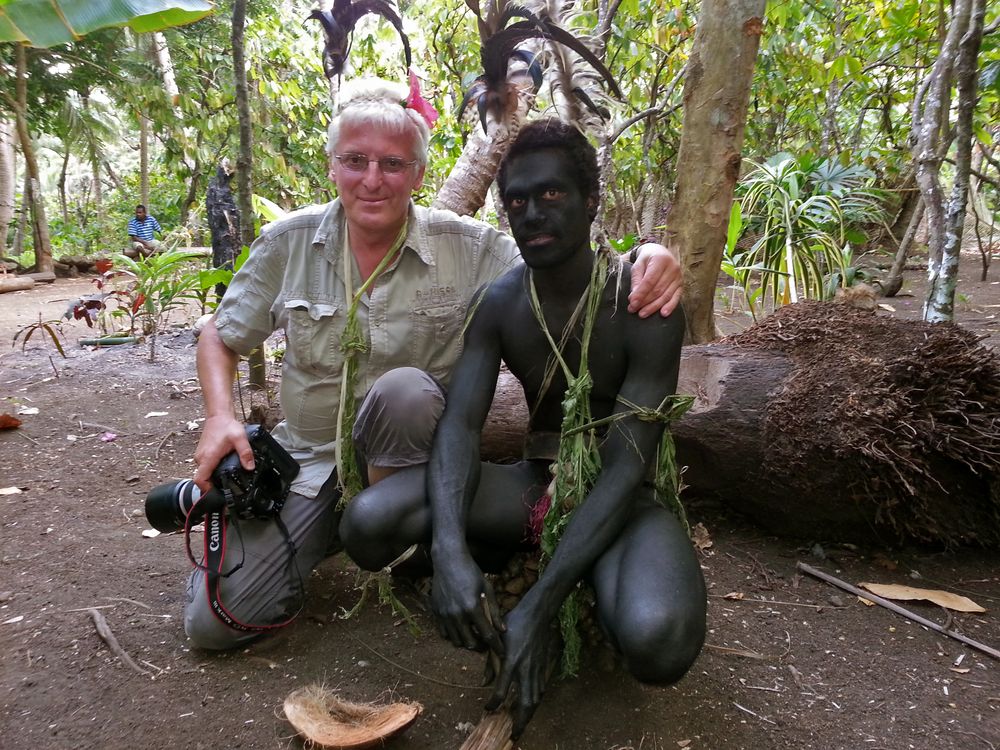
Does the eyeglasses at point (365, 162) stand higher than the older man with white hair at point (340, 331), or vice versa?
the eyeglasses at point (365, 162)

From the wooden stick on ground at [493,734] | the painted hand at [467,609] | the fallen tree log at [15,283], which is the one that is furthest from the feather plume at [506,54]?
the fallen tree log at [15,283]

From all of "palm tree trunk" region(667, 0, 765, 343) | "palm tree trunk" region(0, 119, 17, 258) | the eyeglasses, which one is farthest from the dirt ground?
"palm tree trunk" region(0, 119, 17, 258)

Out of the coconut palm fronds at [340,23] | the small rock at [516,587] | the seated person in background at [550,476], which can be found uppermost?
the coconut palm fronds at [340,23]

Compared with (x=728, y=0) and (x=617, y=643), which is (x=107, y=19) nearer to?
(x=728, y=0)

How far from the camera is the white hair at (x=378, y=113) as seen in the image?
202 centimetres

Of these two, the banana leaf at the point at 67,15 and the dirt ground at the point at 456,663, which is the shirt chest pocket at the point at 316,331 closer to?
the dirt ground at the point at 456,663

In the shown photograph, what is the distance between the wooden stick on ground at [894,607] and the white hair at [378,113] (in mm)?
1859

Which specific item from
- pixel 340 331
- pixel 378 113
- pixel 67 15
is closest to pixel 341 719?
pixel 340 331

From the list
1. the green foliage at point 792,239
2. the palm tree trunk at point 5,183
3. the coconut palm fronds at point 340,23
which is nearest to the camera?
the coconut palm fronds at point 340,23

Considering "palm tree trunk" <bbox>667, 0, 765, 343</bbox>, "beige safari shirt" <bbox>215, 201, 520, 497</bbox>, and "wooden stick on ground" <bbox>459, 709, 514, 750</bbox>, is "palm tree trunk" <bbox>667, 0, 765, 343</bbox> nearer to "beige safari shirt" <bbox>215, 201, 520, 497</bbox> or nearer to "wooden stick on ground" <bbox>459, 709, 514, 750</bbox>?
"beige safari shirt" <bbox>215, 201, 520, 497</bbox>

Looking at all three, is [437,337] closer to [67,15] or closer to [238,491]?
[238,491]

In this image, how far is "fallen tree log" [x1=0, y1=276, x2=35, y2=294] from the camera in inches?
388

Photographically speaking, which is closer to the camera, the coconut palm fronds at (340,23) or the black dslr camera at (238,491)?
the black dslr camera at (238,491)

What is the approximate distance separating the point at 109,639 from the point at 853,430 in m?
2.35
